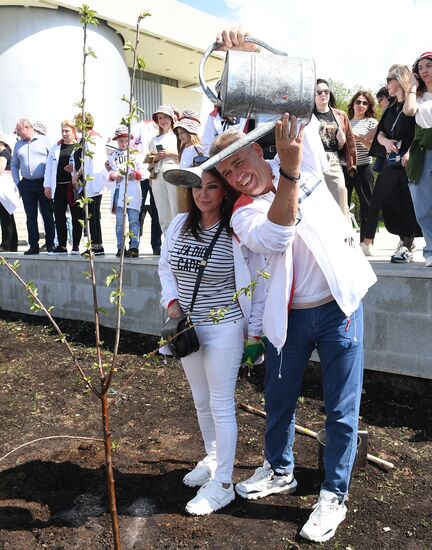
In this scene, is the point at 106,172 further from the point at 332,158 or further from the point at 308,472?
the point at 308,472

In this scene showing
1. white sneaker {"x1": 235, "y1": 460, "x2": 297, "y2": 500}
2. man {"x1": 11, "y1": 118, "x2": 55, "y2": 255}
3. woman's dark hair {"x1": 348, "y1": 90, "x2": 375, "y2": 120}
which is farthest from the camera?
man {"x1": 11, "y1": 118, "x2": 55, "y2": 255}

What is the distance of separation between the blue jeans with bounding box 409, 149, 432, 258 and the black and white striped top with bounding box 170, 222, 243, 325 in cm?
228

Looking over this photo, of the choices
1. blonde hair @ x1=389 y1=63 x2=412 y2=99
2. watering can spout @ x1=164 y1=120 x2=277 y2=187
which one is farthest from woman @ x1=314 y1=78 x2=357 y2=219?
watering can spout @ x1=164 y1=120 x2=277 y2=187

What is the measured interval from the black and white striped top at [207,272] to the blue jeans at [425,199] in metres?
2.28

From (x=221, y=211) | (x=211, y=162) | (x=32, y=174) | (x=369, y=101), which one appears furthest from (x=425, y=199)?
(x=32, y=174)

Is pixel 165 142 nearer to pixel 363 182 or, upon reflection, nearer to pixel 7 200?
pixel 363 182

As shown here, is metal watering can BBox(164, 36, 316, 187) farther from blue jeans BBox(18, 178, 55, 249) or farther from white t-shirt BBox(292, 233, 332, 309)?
blue jeans BBox(18, 178, 55, 249)

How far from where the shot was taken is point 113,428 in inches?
157

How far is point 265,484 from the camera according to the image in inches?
116

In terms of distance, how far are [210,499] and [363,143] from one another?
4583 mm

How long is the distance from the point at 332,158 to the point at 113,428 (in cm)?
312

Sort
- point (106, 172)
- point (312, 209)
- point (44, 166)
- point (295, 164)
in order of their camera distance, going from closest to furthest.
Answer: point (295, 164) → point (312, 209) → point (106, 172) → point (44, 166)

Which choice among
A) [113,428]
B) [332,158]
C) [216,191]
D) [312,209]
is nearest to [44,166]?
[332,158]

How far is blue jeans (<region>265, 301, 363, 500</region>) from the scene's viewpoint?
247cm
